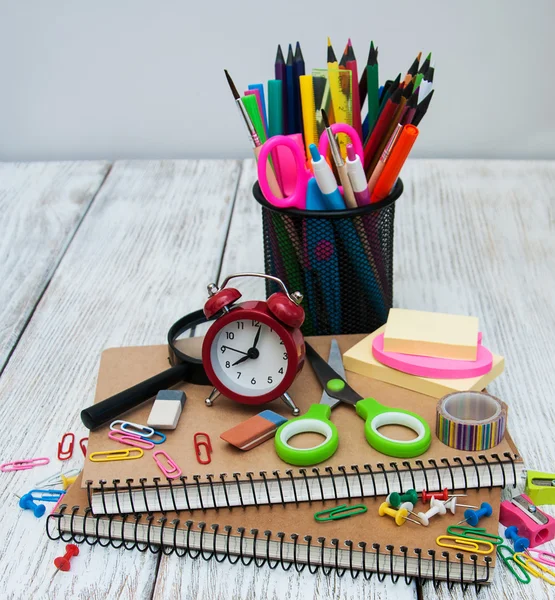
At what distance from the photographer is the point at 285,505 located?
0.68 metres

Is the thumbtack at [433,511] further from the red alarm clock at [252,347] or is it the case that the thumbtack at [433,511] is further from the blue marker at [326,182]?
the blue marker at [326,182]

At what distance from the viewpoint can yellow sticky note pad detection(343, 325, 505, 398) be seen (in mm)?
772

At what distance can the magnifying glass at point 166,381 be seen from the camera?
75 centimetres

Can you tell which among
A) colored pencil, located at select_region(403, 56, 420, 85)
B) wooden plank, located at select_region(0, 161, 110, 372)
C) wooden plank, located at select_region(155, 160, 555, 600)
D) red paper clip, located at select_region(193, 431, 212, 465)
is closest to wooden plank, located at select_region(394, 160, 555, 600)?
wooden plank, located at select_region(155, 160, 555, 600)

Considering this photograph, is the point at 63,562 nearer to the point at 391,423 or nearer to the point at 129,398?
the point at 129,398

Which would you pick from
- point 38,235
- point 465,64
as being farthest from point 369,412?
point 465,64

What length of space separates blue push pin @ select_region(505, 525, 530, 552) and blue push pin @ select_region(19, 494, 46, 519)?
1.28 feet

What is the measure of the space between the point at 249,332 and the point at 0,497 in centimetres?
27

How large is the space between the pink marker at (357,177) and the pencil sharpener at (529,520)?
329mm

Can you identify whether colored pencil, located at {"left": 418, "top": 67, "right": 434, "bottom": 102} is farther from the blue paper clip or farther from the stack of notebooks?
the blue paper clip

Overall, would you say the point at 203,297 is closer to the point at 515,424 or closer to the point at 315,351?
the point at 315,351

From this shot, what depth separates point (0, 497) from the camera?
737 mm

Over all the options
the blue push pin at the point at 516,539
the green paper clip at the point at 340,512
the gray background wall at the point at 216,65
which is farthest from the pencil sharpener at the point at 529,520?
the gray background wall at the point at 216,65

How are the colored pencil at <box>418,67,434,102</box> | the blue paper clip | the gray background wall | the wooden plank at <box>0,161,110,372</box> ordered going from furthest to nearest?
the gray background wall < the wooden plank at <box>0,161,110,372</box> < the colored pencil at <box>418,67,434,102</box> < the blue paper clip
